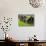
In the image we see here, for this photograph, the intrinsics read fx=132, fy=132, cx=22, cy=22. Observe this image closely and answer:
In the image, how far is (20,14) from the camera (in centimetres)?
468

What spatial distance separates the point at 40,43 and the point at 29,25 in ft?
3.29

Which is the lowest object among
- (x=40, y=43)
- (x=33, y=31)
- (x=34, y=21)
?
(x=40, y=43)

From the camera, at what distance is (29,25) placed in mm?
4664

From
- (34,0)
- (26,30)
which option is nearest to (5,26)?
(26,30)

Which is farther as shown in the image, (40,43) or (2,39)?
(2,39)

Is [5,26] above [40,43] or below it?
A: above

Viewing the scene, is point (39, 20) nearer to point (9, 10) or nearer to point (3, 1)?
point (9, 10)

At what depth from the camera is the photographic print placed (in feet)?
15.3

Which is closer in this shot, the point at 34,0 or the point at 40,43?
the point at 40,43

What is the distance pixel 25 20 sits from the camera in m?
4.66

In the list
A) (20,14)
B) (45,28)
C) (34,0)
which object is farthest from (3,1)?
(45,28)

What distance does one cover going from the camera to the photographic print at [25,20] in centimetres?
465

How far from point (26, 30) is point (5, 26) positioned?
0.75 m

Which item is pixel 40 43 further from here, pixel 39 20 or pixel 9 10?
pixel 9 10
